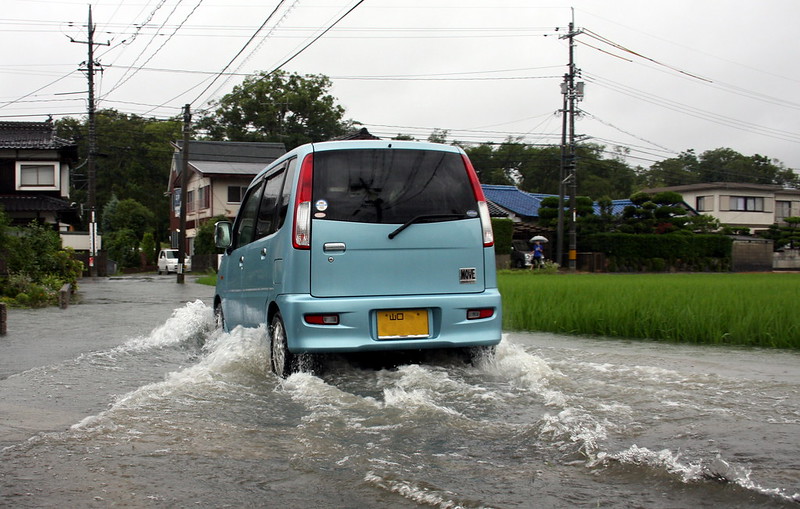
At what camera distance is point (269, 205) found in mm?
6133

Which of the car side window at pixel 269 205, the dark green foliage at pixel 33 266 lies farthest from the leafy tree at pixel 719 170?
the car side window at pixel 269 205

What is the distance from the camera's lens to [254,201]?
22.7ft

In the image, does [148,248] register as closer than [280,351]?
No

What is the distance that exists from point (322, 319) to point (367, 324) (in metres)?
0.30

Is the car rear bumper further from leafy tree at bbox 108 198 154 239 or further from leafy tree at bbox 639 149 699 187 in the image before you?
leafy tree at bbox 639 149 699 187

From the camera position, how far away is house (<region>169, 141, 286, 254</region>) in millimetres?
46531

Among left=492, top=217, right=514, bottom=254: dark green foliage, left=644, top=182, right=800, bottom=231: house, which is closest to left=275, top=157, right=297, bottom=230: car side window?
left=492, top=217, right=514, bottom=254: dark green foliage

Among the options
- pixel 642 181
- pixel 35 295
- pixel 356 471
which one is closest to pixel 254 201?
pixel 356 471

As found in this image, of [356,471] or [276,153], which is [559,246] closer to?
[276,153]

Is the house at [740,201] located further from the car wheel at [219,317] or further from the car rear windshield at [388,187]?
the car rear windshield at [388,187]

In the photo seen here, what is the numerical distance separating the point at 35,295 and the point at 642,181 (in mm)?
68177

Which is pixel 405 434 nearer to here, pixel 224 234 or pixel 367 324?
pixel 367 324

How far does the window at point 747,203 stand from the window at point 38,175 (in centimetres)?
4492

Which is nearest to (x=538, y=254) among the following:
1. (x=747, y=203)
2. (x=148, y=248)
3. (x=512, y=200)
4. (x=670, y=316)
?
(x=512, y=200)
